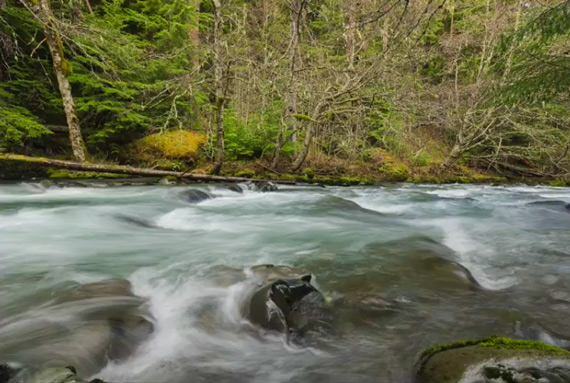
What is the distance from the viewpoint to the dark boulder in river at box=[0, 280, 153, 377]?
210 cm

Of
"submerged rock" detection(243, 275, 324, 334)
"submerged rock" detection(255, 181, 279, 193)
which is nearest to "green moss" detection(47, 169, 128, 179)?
"submerged rock" detection(255, 181, 279, 193)

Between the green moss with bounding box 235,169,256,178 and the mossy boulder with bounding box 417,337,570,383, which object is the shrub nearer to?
the green moss with bounding box 235,169,256,178

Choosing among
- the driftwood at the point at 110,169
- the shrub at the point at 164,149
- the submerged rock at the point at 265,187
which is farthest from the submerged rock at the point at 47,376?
the shrub at the point at 164,149

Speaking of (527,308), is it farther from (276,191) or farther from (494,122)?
(494,122)

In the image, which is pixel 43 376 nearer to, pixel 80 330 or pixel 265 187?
pixel 80 330

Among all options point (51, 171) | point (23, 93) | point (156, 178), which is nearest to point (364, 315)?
point (156, 178)

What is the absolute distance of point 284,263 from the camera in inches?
169

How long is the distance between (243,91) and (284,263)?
11756 millimetres

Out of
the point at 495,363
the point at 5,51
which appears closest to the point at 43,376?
the point at 495,363

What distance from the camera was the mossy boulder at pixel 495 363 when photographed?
167cm

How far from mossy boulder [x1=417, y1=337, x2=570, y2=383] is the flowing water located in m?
0.33

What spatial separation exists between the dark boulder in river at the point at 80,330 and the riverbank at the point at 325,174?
6669 mm

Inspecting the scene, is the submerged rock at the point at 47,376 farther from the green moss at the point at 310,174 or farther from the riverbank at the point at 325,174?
the green moss at the point at 310,174

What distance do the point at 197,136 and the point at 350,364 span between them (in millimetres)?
11540
